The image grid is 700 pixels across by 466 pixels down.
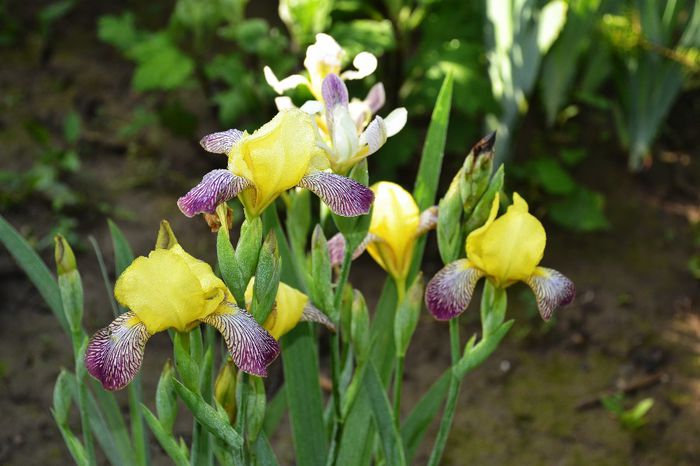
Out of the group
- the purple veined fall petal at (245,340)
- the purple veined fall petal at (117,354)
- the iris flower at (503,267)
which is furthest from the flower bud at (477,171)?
the purple veined fall petal at (117,354)

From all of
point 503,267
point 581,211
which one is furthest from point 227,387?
point 581,211

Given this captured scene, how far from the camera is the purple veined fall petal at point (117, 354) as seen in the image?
3.27 ft

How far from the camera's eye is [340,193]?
3.47ft

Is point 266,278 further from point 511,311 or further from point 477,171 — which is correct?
point 511,311

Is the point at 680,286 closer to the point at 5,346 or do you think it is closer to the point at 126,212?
the point at 126,212

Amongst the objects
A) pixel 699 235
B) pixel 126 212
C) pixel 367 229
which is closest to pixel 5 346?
pixel 126 212

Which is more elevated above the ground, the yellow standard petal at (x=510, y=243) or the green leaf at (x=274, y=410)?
the yellow standard petal at (x=510, y=243)

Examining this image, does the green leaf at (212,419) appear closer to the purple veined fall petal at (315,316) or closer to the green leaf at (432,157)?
the purple veined fall petal at (315,316)

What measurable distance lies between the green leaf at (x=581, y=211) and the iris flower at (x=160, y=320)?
1.88m

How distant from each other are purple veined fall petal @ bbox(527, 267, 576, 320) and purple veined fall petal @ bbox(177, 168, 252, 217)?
16.8 inches

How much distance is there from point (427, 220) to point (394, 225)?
0.18 feet

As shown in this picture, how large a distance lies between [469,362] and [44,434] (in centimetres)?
124

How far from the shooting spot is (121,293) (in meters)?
1.01

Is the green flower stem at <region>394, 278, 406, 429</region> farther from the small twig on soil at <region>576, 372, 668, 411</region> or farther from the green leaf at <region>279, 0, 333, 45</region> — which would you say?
the green leaf at <region>279, 0, 333, 45</region>
